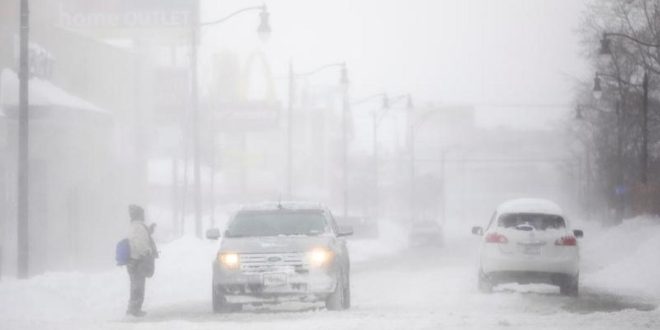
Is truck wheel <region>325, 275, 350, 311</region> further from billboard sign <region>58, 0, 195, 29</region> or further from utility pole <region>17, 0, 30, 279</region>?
billboard sign <region>58, 0, 195, 29</region>

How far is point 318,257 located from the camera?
1747 cm

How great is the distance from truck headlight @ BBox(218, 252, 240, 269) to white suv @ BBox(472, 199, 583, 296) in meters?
6.98

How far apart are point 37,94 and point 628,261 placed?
1825 cm

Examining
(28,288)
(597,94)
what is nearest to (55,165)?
(597,94)

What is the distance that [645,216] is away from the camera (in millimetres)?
46344

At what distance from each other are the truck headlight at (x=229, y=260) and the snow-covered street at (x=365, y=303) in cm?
70

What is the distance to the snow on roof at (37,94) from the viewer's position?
3594 cm

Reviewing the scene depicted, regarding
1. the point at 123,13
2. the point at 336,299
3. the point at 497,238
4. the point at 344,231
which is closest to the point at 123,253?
the point at 336,299

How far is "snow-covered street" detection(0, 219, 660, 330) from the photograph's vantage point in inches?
→ 579

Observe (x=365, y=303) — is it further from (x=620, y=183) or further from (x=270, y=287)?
(x=620, y=183)

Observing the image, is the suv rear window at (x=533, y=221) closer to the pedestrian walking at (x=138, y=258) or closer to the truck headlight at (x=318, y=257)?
the truck headlight at (x=318, y=257)

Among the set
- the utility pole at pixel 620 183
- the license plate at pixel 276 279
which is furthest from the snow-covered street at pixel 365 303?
the utility pole at pixel 620 183

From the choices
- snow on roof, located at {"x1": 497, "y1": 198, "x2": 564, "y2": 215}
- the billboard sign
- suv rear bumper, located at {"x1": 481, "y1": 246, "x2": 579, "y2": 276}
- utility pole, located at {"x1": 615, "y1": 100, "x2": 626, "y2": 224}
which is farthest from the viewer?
the billboard sign

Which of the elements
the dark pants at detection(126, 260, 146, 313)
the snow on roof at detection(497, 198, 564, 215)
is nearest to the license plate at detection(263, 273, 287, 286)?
the dark pants at detection(126, 260, 146, 313)
